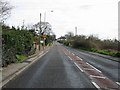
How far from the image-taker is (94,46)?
80.1 m

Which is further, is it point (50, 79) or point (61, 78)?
point (61, 78)

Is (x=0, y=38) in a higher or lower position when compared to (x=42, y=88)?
higher

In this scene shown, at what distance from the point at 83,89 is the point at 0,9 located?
1239 cm

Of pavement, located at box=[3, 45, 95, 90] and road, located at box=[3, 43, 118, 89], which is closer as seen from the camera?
pavement, located at box=[3, 45, 95, 90]

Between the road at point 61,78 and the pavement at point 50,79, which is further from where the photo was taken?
the road at point 61,78

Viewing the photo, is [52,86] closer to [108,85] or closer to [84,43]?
[108,85]

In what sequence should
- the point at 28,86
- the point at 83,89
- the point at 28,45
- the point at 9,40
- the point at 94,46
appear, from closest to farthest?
the point at 83,89 < the point at 28,86 < the point at 9,40 < the point at 28,45 < the point at 94,46

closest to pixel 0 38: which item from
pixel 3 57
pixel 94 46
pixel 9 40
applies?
pixel 3 57

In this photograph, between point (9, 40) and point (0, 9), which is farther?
point (9, 40)

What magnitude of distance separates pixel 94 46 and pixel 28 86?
221 feet

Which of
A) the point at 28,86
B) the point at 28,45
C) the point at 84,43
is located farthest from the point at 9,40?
the point at 84,43

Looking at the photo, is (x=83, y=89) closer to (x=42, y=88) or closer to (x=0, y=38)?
(x=42, y=88)

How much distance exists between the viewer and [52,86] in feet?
44.4

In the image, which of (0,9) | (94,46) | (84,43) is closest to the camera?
(0,9)
